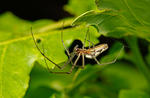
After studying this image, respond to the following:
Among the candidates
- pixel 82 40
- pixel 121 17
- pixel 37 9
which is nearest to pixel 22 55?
pixel 82 40

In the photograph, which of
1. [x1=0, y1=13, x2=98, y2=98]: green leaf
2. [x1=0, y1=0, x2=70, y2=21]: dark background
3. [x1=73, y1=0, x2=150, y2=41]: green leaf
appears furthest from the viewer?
[x1=0, y1=0, x2=70, y2=21]: dark background

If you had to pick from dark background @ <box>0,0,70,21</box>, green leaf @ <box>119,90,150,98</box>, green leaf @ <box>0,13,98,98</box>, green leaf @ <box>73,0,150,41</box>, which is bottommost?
dark background @ <box>0,0,70,21</box>

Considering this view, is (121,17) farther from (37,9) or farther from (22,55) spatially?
(37,9)

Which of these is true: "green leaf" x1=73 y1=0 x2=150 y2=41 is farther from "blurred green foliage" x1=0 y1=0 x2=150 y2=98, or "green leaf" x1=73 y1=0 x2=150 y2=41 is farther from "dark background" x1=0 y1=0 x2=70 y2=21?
"dark background" x1=0 y1=0 x2=70 y2=21

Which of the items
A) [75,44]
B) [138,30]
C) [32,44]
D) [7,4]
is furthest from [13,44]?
[7,4]

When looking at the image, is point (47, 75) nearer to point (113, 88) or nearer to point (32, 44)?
point (113, 88)

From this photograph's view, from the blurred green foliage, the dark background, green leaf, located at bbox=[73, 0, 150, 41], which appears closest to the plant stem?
the blurred green foliage
